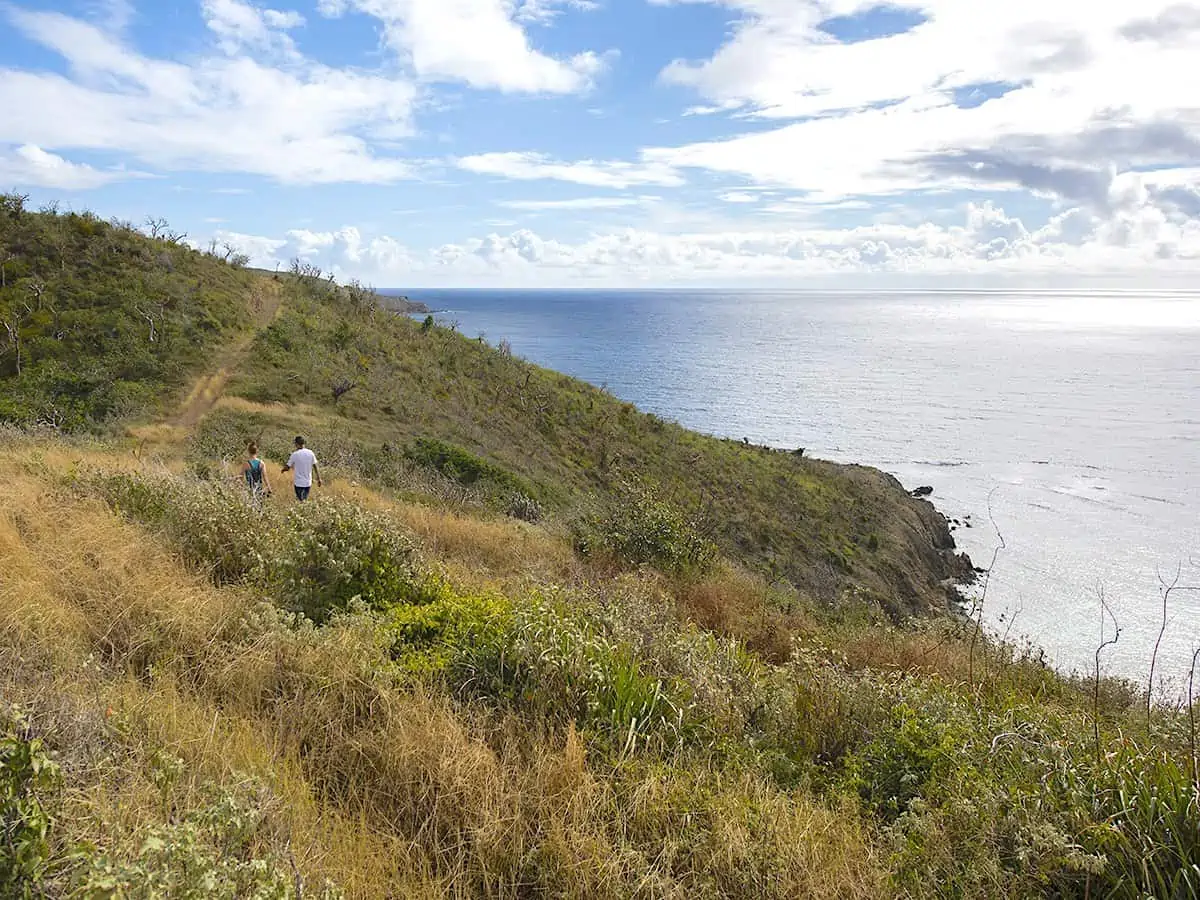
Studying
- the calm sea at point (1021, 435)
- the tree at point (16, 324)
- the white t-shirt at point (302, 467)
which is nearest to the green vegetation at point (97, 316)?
the tree at point (16, 324)

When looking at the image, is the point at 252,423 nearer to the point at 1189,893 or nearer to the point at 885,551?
the point at 1189,893

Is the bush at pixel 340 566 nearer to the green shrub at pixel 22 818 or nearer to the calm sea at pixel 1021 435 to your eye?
the green shrub at pixel 22 818

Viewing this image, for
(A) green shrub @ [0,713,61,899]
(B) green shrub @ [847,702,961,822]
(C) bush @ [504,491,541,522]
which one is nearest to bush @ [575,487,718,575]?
(C) bush @ [504,491,541,522]

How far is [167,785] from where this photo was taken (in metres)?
3.43

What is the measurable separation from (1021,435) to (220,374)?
65.8m

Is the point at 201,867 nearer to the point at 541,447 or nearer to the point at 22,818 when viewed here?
the point at 22,818

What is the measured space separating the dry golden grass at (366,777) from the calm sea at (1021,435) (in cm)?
492

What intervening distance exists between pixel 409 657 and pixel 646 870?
2436 mm

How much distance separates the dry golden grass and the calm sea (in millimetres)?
4918

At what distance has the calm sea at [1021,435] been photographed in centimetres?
3400

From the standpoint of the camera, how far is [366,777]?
4.14 metres

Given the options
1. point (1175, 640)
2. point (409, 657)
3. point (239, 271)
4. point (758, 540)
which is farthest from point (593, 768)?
point (239, 271)

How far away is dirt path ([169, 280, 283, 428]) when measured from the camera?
24.1m

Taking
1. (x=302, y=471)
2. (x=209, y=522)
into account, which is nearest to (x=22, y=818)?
(x=209, y=522)
